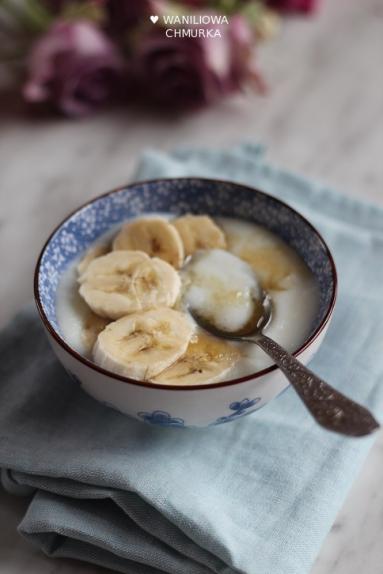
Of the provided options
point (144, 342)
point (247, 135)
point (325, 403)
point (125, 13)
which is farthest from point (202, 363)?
point (125, 13)

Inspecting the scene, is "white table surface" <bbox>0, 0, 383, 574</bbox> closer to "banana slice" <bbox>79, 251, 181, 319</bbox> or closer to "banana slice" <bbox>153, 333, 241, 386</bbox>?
"banana slice" <bbox>79, 251, 181, 319</bbox>

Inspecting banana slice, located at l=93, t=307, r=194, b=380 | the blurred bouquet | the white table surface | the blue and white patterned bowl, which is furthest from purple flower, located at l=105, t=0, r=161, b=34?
banana slice, located at l=93, t=307, r=194, b=380

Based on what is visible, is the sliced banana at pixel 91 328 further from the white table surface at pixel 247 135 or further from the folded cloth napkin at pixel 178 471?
the white table surface at pixel 247 135

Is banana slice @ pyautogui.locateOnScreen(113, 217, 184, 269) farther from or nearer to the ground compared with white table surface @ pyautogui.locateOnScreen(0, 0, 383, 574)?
farther from the ground

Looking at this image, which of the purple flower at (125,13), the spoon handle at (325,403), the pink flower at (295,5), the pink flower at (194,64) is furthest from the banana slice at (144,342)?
the pink flower at (295,5)

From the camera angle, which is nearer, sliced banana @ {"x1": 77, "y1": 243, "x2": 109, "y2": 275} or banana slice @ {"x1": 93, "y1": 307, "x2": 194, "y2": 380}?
banana slice @ {"x1": 93, "y1": 307, "x2": 194, "y2": 380}

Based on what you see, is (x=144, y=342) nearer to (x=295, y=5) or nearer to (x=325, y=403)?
Answer: (x=325, y=403)
